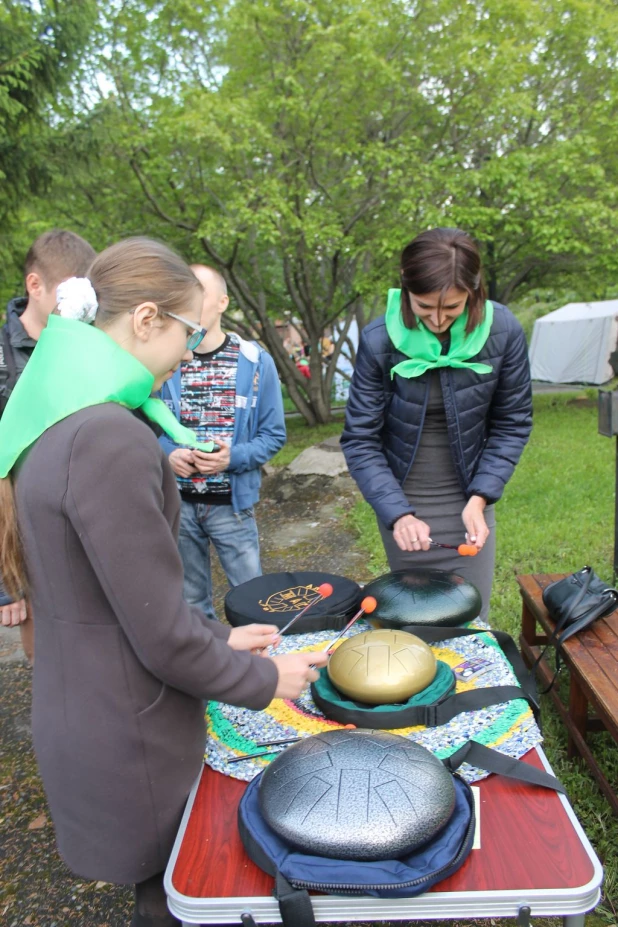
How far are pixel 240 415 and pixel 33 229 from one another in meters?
6.85

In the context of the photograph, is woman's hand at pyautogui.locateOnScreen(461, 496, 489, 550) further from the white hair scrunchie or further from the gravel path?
the gravel path

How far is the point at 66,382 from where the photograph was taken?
41.4 inches

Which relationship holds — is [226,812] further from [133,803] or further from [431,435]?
[431,435]

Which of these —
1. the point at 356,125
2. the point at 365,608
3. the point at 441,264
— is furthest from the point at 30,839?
the point at 356,125

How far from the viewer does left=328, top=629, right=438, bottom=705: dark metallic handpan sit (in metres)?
1.38

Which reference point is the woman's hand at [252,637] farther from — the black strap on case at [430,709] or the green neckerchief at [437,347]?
the green neckerchief at [437,347]

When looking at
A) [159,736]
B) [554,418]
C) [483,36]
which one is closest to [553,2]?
[483,36]

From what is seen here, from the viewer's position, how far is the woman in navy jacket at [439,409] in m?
2.00

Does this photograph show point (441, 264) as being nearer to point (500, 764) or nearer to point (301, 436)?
point (500, 764)

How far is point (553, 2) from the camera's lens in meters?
9.25

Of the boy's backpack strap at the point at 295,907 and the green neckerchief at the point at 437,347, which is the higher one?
the green neckerchief at the point at 437,347

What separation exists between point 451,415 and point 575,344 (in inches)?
769

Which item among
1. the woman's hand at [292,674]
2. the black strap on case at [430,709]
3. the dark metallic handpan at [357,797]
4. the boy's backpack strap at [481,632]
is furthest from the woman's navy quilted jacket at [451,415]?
the dark metallic handpan at [357,797]

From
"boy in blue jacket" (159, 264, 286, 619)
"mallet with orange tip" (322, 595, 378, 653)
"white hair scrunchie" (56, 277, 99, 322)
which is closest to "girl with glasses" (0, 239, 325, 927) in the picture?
"white hair scrunchie" (56, 277, 99, 322)
